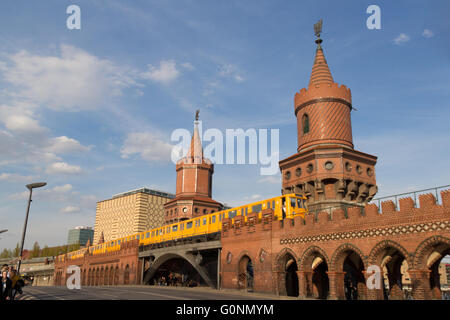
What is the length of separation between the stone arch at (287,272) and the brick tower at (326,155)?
4.67 meters

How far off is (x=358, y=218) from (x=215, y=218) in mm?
16268

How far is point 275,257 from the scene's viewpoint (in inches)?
1115

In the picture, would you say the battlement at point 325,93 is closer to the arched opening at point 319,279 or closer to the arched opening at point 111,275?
the arched opening at point 319,279

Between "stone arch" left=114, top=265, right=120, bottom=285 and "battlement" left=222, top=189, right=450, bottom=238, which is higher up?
"battlement" left=222, top=189, right=450, bottom=238

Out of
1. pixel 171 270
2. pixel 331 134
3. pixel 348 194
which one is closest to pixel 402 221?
pixel 348 194

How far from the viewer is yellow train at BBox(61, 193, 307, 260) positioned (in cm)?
2941

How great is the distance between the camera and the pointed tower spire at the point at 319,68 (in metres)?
33.5

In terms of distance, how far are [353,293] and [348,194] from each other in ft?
23.9

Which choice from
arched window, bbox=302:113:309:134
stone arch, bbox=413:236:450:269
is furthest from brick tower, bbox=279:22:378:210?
stone arch, bbox=413:236:450:269

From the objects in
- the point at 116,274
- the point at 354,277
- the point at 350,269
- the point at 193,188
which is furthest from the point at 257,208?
the point at 116,274

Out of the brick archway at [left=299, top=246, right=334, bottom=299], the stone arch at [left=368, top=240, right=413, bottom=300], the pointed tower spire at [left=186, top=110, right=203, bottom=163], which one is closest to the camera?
the stone arch at [left=368, top=240, right=413, bottom=300]

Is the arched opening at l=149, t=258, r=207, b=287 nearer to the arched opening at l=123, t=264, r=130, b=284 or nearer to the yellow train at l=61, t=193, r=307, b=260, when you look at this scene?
the arched opening at l=123, t=264, r=130, b=284

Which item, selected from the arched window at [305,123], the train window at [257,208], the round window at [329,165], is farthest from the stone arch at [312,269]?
the arched window at [305,123]

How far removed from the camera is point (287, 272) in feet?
94.7
